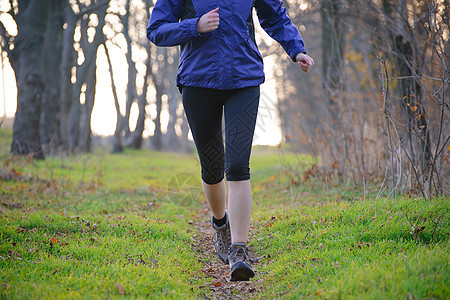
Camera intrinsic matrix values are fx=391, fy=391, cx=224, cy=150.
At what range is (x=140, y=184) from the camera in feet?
25.8

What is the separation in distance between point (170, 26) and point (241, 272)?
1735mm

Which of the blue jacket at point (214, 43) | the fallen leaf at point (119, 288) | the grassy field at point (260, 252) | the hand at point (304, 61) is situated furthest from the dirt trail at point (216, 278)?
the hand at point (304, 61)

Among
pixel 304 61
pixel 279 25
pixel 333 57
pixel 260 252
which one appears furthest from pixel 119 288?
pixel 333 57

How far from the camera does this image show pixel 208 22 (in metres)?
2.54

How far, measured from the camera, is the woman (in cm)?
267

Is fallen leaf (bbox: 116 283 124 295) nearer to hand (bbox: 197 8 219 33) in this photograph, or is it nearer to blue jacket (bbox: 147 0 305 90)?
blue jacket (bbox: 147 0 305 90)

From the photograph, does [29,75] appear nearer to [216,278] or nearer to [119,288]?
[216,278]

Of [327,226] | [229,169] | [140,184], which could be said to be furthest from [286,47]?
[140,184]

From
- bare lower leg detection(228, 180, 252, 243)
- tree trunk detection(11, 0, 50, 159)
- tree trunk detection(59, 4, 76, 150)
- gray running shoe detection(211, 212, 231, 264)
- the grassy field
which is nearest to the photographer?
the grassy field

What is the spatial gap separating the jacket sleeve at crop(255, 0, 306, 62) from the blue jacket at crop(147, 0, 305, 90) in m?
0.10

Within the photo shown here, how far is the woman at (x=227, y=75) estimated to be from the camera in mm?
2672

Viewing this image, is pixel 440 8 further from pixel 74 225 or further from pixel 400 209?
pixel 74 225

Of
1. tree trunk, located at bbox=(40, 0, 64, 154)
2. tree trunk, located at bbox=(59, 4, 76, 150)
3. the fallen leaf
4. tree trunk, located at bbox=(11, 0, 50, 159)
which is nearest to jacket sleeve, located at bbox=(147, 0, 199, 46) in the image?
the fallen leaf

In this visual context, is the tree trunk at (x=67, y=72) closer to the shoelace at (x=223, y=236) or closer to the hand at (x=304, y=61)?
the shoelace at (x=223, y=236)
